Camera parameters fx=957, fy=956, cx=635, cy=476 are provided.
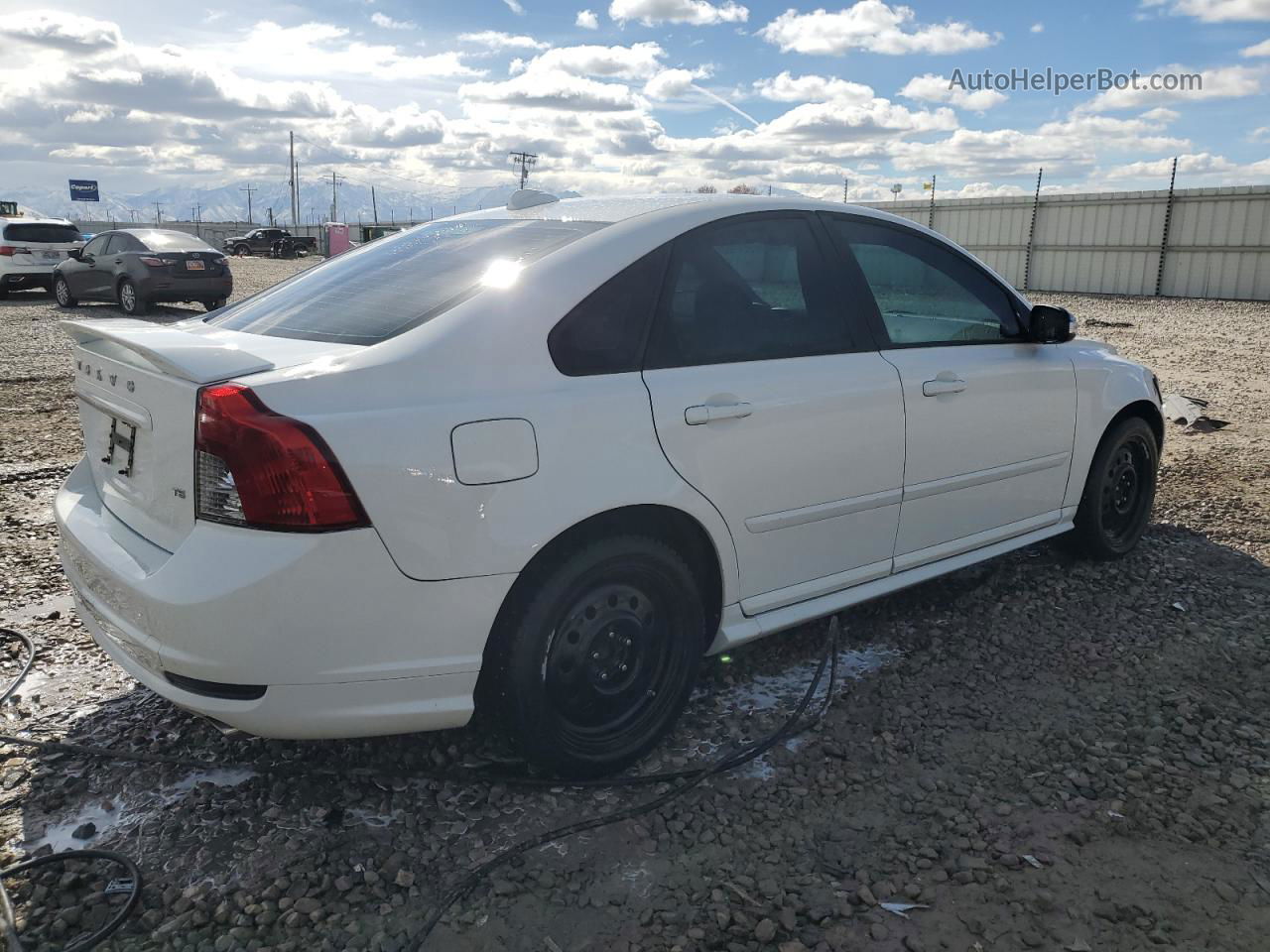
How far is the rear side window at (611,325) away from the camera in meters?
2.61

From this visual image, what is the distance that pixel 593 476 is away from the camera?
2.54 m

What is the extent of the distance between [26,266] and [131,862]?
19.4 meters

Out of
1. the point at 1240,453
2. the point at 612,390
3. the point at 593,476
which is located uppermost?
the point at 612,390

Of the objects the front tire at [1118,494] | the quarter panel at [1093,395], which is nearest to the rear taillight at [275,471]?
the quarter panel at [1093,395]

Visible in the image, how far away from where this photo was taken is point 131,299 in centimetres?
1559

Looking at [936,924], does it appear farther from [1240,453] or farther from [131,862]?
[1240,453]

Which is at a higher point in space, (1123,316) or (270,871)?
(1123,316)

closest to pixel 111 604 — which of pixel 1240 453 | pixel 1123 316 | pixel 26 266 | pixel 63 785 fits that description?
pixel 63 785

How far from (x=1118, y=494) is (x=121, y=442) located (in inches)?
167

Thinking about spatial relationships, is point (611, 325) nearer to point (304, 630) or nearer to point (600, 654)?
point (600, 654)

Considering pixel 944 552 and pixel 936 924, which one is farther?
pixel 944 552

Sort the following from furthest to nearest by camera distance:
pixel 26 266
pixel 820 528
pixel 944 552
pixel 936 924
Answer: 1. pixel 26 266
2. pixel 944 552
3. pixel 820 528
4. pixel 936 924

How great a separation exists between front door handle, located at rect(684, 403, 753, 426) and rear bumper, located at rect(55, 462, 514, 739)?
0.73 meters

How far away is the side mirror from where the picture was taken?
3.89m
